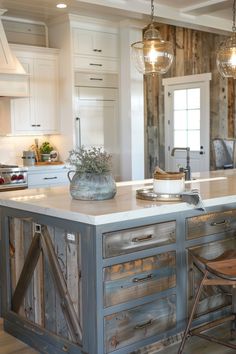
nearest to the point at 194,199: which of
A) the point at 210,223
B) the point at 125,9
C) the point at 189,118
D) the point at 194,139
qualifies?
the point at 210,223

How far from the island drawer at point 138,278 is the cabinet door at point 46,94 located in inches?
149

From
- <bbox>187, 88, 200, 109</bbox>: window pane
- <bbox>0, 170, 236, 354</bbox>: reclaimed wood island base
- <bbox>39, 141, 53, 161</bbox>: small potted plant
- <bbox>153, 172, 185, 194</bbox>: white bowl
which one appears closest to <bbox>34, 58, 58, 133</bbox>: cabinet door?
<bbox>39, 141, 53, 161</bbox>: small potted plant

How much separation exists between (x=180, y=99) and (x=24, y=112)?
339 cm

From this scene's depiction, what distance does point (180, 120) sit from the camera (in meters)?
8.54

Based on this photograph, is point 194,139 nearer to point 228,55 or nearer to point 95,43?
point 95,43

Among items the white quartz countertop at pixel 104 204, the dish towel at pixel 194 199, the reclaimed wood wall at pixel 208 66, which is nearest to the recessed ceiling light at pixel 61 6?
the white quartz countertop at pixel 104 204

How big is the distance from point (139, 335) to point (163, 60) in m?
2.36

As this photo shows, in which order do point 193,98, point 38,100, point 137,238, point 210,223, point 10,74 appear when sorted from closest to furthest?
1. point 137,238
2. point 210,223
3. point 10,74
4. point 38,100
5. point 193,98

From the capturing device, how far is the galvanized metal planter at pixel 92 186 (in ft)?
9.57

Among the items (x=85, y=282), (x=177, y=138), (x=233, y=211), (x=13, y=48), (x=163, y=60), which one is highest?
(x=13, y=48)

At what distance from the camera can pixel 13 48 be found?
583cm

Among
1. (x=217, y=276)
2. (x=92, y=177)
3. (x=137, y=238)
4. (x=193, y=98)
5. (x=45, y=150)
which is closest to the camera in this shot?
(x=217, y=276)

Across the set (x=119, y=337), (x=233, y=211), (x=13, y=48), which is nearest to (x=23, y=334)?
(x=119, y=337)

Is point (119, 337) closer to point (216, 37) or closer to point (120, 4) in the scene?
point (120, 4)
